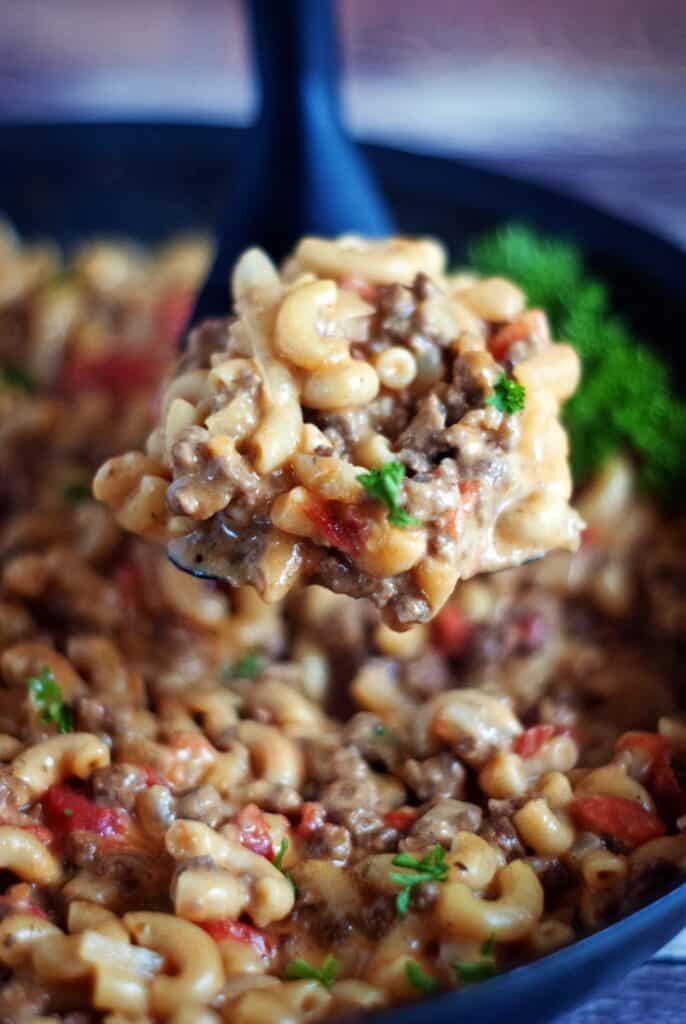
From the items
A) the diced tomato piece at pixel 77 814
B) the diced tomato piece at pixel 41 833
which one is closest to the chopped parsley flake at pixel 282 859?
the diced tomato piece at pixel 77 814

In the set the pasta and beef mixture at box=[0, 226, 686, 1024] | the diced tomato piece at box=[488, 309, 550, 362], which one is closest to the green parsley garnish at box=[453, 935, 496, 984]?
the pasta and beef mixture at box=[0, 226, 686, 1024]

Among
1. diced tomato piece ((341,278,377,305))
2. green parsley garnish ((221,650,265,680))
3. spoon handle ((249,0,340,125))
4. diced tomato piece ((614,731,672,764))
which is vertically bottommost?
diced tomato piece ((614,731,672,764))

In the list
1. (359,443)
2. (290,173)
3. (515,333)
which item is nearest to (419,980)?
(359,443)

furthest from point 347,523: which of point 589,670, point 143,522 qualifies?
point 589,670

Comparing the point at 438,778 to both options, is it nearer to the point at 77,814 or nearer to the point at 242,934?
the point at 242,934

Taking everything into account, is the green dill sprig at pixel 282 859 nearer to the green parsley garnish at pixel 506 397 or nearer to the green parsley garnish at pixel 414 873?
the green parsley garnish at pixel 414 873

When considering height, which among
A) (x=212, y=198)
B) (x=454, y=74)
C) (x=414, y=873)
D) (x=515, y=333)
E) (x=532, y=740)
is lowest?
(x=414, y=873)

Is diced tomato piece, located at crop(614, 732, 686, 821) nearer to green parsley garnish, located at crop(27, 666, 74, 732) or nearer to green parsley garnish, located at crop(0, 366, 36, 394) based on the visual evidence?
green parsley garnish, located at crop(27, 666, 74, 732)

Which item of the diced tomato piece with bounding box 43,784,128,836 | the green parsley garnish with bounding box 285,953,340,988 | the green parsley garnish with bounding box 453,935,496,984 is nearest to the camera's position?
the green parsley garnish with bounding box 453,935,496,984

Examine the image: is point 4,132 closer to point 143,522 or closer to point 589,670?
point 143,522
